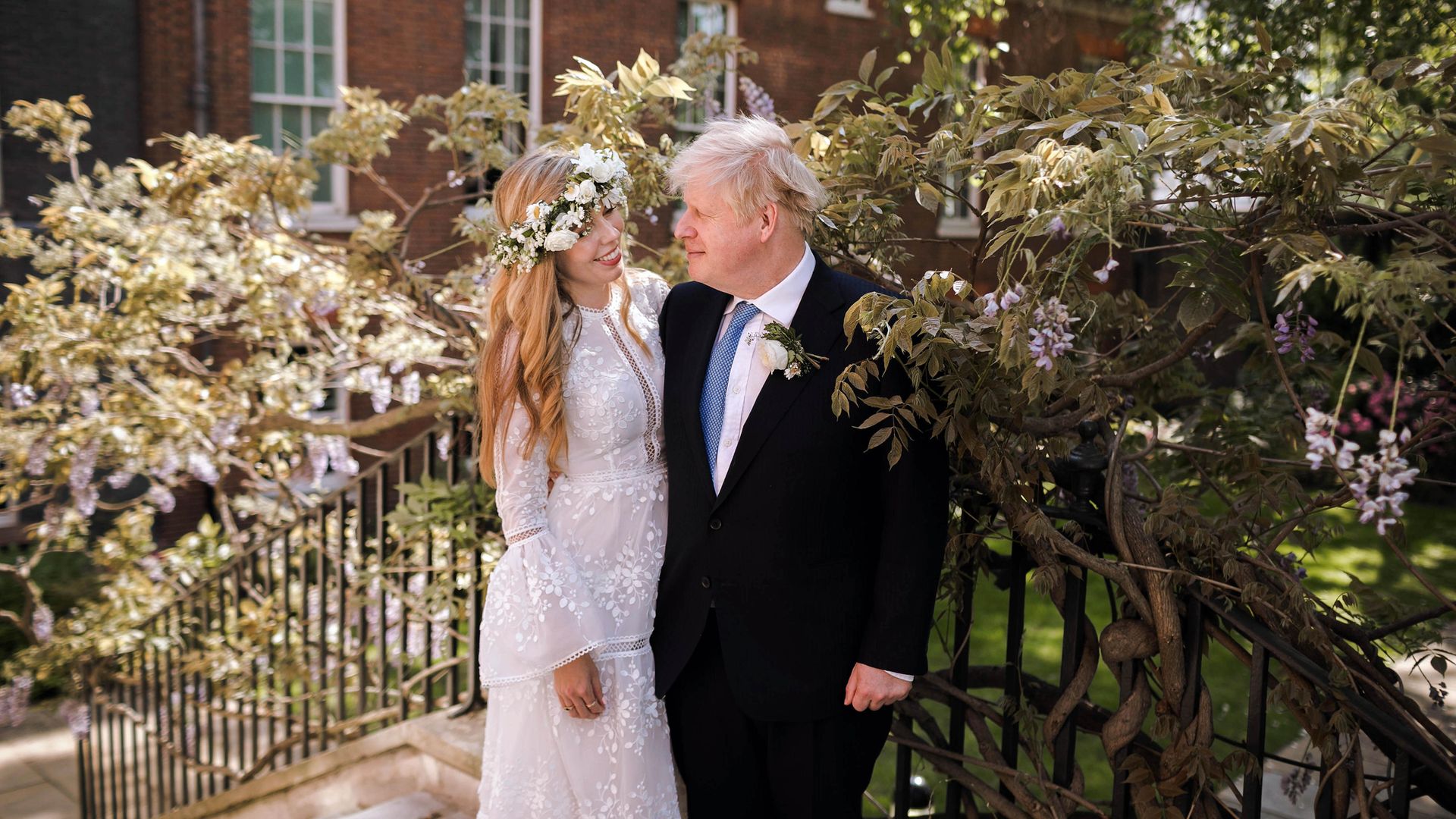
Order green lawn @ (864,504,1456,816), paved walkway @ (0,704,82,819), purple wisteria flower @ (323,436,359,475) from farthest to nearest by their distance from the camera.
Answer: paved walkway @ (0,704,82,819) < purple wisteria flower @ (323,436,359,475) < green lawn @ (864,504,1456,816)

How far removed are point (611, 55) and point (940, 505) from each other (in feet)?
37.9

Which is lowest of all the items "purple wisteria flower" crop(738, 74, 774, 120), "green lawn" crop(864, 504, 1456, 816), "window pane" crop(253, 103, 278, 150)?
"green lawn" crop(864, 504, 1456, 816)

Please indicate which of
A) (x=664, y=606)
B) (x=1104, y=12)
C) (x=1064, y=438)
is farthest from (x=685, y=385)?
(x=1104, y=12)

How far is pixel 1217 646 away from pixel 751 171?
5157 millimetres

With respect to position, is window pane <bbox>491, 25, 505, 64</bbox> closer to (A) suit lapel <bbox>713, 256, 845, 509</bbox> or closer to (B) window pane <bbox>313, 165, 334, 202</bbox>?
(B) window pane <bbox>313, 165, 334, 202</bbox>

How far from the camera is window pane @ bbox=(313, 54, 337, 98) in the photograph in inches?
440

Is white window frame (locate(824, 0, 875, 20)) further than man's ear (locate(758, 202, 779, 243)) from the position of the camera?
Yes

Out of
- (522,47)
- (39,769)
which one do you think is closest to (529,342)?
(39,769)

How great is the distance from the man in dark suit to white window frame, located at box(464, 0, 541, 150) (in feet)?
33.6

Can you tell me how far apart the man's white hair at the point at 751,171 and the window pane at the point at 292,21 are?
32.7ft

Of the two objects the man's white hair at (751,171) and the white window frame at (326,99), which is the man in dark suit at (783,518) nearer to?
the man's white hair at (751,171)

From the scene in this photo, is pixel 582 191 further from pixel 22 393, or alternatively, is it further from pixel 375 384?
pixel 22 393

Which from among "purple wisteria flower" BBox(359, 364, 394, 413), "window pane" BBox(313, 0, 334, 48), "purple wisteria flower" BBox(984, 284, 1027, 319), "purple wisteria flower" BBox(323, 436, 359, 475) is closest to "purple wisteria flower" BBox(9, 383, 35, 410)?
"purple wisteria flower" BBox(323, 436, 359, 475)

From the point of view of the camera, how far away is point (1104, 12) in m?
13.3
